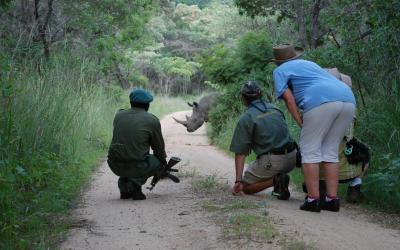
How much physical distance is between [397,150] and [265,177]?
163 centimetres

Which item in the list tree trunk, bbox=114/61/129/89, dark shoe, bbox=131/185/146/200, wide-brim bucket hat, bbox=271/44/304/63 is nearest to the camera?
wide-brim bucket hat, bbox=271/44/304/63

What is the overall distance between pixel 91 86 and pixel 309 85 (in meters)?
7.18

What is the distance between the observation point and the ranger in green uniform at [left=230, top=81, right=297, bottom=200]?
7.49m

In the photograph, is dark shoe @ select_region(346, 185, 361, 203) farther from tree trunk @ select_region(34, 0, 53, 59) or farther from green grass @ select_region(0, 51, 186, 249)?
tree trunk @ select_region(34, 0, 53, 59)

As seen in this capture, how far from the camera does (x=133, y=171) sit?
7.81m

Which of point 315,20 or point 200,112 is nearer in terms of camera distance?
point 315,20

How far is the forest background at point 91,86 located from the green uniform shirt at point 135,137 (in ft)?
2.64

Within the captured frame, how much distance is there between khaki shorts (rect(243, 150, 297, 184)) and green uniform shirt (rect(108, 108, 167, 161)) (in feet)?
4.24

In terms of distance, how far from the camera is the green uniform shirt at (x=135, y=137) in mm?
7844

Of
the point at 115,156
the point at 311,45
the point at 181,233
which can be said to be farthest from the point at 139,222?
the point at 311,45

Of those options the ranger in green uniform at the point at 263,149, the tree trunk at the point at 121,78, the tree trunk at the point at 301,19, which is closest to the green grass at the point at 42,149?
the ranger in green uniform at the point at 263,149

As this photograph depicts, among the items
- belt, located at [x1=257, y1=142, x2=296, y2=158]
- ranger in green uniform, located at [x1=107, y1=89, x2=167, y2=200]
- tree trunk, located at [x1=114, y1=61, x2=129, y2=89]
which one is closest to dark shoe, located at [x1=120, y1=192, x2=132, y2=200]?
ranger in green uniform, located at [x1=107, y1=89, x2=167, y2=200]

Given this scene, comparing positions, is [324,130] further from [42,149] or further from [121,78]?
[121,78]

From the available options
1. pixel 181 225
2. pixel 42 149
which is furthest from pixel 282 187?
pixel 42 149
